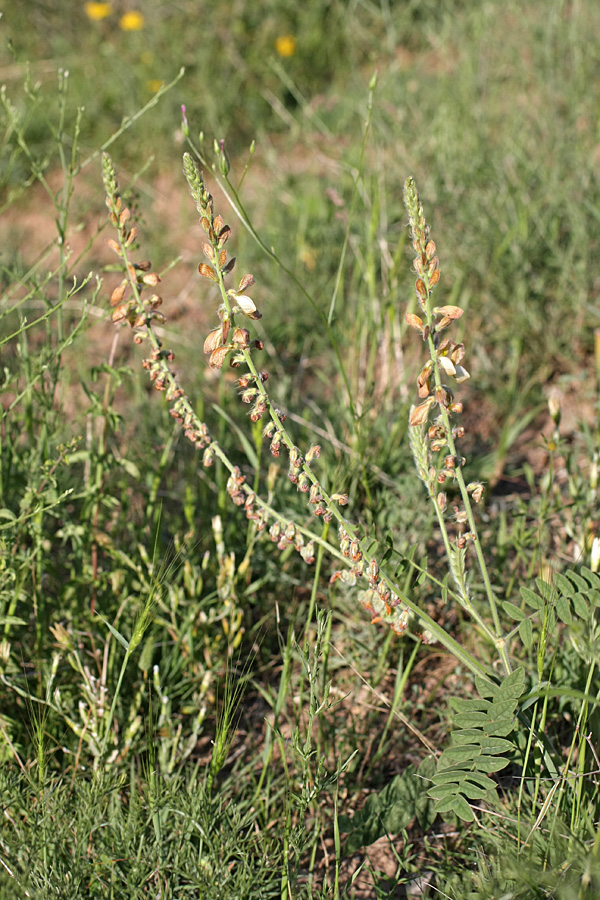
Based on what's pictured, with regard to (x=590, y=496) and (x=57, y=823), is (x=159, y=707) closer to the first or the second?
(x=57, y=823)

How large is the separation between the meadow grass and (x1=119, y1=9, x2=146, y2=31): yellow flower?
164cm

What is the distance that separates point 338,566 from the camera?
2.07 metres

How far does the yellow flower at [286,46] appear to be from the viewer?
465cm

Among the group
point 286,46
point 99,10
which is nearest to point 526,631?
point 286,46

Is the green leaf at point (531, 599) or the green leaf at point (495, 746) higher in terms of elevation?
the green leaf at point (531, 599)

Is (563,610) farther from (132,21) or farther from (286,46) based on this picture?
(132,21)

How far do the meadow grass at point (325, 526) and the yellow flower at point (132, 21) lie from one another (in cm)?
164

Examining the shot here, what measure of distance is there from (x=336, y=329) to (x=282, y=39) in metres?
2.70

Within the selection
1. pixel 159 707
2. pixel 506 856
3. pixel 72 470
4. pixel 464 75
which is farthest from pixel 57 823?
pixel 464 75

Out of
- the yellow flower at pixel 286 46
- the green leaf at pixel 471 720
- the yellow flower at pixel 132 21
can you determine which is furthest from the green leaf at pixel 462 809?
the yellow flower at pixel 132 21

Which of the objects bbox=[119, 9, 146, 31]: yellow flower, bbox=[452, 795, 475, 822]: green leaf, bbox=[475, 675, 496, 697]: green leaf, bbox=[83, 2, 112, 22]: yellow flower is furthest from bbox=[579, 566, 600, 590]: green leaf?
bbox=[83, 2, 112, 22]: yellow flower

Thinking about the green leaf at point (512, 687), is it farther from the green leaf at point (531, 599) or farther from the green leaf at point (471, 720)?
the green leaf at point (531, 599)

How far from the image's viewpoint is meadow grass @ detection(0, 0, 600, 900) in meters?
1.37

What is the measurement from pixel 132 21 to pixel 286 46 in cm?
106
